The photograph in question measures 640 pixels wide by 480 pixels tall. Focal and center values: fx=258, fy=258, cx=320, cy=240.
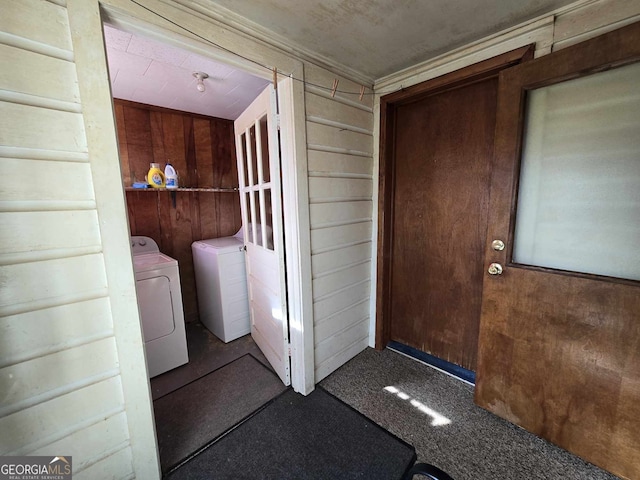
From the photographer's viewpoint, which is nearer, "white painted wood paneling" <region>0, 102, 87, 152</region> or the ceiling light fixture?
"white painted wood paneling" <region>0, 102, 87, 152</region>

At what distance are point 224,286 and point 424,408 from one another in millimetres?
1878

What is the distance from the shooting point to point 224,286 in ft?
7.99

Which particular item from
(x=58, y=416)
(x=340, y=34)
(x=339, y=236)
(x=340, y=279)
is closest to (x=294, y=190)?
(x=339, y=236)

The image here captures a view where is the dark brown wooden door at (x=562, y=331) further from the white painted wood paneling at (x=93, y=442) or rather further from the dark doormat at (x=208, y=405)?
the white painted wood paneling at (x=93, y=442)

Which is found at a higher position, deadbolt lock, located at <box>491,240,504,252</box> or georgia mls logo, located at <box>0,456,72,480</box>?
deadbolt lock, located at <box>491,240,504,252</box>

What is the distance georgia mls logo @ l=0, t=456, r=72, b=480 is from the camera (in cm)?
95

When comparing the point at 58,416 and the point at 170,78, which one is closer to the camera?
the point at 58,416

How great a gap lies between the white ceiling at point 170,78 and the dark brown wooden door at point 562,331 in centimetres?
167

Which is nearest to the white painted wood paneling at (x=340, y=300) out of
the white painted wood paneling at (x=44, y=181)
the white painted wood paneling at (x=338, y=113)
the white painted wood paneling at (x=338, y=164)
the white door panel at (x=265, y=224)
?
the white door panel at (x=265, y=224)

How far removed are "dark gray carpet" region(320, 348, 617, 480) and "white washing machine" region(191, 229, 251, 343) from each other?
1.10 meters

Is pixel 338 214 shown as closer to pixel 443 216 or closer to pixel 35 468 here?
pixel 443 216

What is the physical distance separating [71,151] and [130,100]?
6.15 feet

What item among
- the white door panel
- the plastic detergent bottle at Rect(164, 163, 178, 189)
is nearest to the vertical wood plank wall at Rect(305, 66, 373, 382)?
the white door panel

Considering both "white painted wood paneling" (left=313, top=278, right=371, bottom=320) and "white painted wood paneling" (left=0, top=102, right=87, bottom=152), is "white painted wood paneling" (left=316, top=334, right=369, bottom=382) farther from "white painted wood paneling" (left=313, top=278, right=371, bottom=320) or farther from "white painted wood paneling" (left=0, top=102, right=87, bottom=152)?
"white painted wood paneling" (left=0, top=102, right=87, bottom=152)
